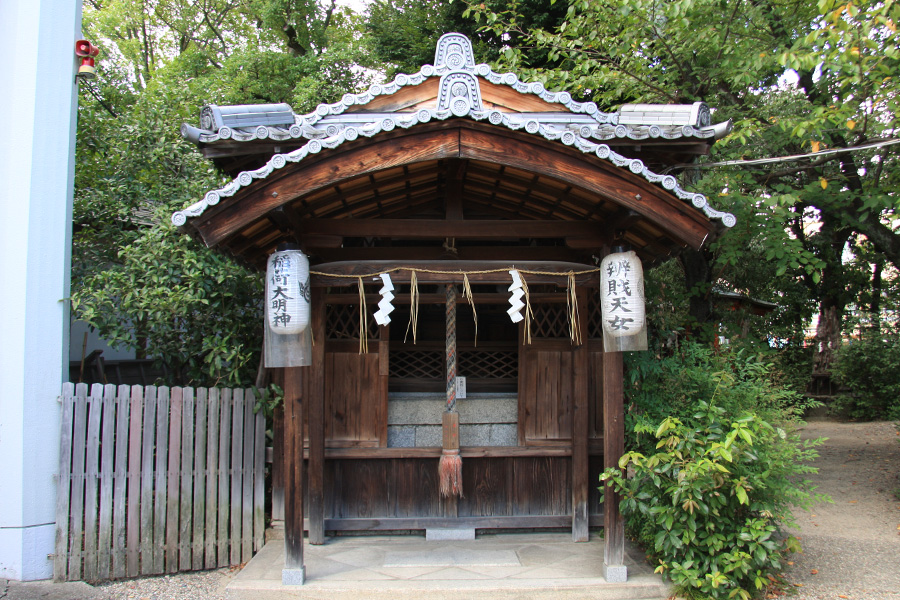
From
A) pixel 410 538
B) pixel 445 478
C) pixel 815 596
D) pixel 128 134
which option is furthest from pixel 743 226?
pixel 128 134

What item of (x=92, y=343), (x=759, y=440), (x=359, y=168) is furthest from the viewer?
(x=92, y=343)

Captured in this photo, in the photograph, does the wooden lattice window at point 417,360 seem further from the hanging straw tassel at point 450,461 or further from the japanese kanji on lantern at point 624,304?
the japanese kanji on lantern at point 624,304

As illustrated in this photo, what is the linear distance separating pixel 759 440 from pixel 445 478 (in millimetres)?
3252

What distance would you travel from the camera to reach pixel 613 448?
227 inches

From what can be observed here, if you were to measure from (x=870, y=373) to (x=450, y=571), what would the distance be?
15.9 meters

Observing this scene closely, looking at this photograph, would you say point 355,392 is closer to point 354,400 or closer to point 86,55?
point 354,400

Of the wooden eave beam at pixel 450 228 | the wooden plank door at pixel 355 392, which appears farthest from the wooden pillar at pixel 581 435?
the wooden plank door at pixel 355 392

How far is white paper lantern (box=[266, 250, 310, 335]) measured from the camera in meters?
5.31

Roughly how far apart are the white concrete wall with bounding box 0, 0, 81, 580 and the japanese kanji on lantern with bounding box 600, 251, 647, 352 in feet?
18.6

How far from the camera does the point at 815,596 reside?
5734mm

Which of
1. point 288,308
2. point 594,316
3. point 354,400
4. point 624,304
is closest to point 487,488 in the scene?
point 354,400

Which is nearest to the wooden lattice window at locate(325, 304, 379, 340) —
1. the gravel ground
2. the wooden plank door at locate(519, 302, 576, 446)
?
the wooden plank door at locate(519, 302, 576, 446)

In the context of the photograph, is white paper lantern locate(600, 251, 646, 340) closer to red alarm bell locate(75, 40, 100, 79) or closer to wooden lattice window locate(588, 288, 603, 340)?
wooden lattice window locate(588, 288, 603, 340)

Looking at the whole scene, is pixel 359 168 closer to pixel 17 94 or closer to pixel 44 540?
pixel 17 94
